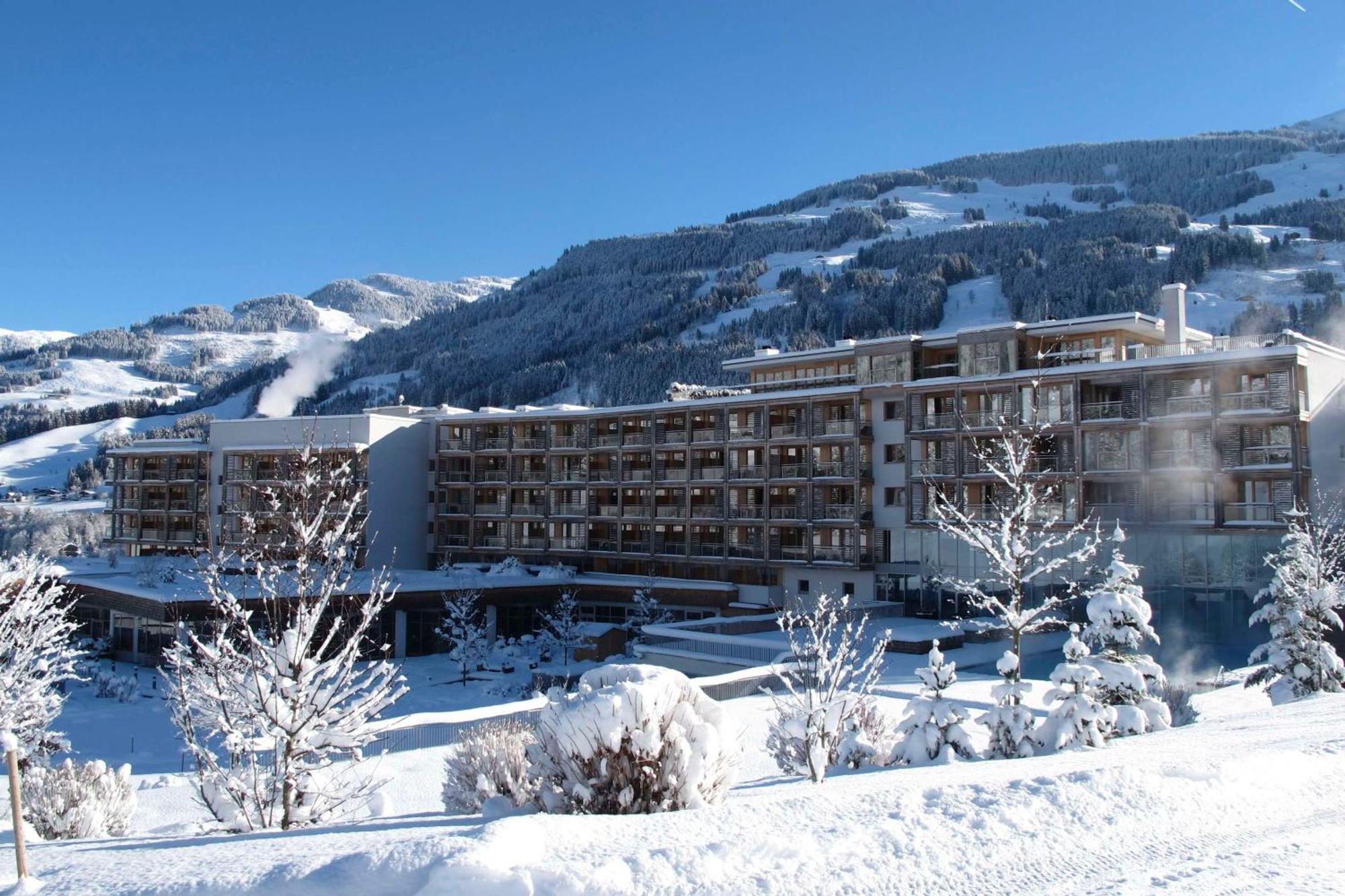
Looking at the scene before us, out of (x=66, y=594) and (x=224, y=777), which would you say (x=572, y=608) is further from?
(x=224, y=777)

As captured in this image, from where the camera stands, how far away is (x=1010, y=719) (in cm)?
1745

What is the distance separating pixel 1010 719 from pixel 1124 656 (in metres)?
4.47

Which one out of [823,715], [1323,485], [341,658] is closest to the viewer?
[341,658]

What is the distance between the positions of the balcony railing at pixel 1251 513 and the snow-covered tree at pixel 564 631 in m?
27.9

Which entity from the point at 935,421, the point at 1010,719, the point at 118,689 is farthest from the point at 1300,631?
the point at 118,689

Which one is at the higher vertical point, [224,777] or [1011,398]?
[1011,398]

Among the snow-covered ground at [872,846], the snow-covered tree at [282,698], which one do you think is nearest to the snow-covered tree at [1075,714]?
the snow-covered ground at [872,846]

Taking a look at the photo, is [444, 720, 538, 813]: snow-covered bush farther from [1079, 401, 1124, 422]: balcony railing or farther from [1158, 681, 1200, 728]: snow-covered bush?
[1079, 401, 1124, 422]: balcony railing

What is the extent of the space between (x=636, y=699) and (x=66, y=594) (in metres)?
47.3

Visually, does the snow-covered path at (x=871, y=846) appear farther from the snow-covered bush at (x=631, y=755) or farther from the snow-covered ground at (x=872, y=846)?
the snow-covered bush at (x=631, y=755)

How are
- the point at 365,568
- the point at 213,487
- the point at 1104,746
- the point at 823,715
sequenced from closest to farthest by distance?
1. the point at 1104,746
2. the point at 823,715
3. the point at 365,568
4. the point at 213,487

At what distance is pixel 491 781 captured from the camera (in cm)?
1443

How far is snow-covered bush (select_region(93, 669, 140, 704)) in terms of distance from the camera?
37.7 m

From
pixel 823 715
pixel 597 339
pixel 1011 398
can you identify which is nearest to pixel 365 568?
pixel 1011 398
